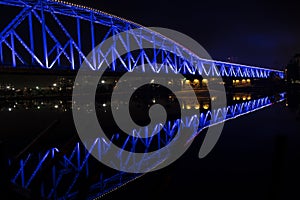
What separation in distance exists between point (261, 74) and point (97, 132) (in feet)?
462

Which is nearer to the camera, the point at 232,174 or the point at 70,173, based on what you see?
the point at 232,174

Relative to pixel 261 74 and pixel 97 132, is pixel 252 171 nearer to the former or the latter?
pixel 97 132

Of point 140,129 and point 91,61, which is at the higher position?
point 91,61

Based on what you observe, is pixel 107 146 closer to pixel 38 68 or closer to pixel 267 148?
pixel 267 148

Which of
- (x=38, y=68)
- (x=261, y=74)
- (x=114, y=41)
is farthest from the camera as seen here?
(x=261, y=74)

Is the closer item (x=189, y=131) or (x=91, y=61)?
(x=189, y=131)

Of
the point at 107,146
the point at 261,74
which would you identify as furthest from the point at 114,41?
the point at 261,74

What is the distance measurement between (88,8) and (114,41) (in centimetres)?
1086

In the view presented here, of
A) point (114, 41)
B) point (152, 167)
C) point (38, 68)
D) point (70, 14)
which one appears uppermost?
point (70, 14)

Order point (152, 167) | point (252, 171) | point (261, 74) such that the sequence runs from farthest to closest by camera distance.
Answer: point (261, 74), point (152, 167), point (252, 171)

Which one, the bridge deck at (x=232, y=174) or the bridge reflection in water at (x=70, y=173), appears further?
the bridge reflection in water at (x=70, y=173)

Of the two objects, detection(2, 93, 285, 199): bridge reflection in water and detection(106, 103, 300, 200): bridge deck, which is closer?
detection(106, 103, 300, 200): bridge deck

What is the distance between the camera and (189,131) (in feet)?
51.4

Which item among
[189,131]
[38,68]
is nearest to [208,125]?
[189,131]
